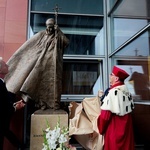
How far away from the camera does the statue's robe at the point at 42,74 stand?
2547 mm

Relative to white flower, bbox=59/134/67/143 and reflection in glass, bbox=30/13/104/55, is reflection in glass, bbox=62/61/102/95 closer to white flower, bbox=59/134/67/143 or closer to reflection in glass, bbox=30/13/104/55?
reflection in glass, bbox=30/13/104/55

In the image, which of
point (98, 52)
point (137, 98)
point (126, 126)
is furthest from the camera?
point (98, 52)

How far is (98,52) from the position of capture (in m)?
4.05

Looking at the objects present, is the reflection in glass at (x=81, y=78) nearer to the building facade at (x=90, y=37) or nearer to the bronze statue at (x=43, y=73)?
the building facade at (x=90, y=37)

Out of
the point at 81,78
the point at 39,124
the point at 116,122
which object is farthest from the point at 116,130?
the point at 81,78

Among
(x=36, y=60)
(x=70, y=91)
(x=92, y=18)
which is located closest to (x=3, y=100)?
(x=36, y=60)

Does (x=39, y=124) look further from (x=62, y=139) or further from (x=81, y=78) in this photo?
(x=81, y=78)

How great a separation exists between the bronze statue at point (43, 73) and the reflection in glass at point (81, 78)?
118 centimetres

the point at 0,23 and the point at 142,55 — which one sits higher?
the point at 0,23

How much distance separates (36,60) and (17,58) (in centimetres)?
29

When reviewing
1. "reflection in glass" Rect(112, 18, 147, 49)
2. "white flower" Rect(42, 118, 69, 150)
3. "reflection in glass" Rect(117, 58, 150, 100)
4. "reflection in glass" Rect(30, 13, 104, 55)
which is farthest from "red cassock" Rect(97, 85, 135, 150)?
"reflection in glass" Rect(30, 13, 104, 55)

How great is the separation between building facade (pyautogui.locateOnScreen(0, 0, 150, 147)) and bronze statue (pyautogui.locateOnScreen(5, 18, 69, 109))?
81 centimetres

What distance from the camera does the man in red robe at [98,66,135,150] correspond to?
83.4 inches

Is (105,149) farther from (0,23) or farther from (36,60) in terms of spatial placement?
(0,23)
